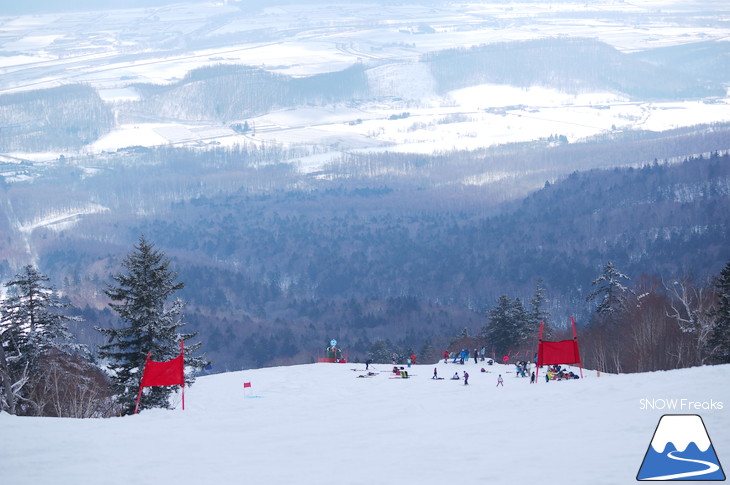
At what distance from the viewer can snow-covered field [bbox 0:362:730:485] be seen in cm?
2164

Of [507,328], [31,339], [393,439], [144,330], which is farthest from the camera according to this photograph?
[507,328]

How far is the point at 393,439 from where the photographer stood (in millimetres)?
25375

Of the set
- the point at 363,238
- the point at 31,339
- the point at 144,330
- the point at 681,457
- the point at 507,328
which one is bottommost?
the point at 363,238

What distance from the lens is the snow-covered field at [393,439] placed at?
21.6m

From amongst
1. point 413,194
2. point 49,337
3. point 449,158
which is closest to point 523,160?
point 449,158

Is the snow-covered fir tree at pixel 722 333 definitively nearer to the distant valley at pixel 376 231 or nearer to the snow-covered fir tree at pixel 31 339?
the snow-covered fir tree at pixel 31 339

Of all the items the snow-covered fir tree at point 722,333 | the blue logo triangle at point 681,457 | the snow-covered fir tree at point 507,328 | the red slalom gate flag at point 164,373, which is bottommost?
the snow-covered fir tree at point 507,328

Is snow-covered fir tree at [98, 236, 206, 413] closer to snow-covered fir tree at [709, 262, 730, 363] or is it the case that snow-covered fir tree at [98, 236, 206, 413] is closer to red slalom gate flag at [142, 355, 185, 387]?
red slalom gate flag at [142, 355, 185, 387]

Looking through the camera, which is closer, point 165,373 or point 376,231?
point 165,373

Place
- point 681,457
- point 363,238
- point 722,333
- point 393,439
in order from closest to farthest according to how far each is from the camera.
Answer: point 681,457
point 393,439
point 722,333
point 363,238

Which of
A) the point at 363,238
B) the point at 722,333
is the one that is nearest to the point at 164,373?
the point at 722,333

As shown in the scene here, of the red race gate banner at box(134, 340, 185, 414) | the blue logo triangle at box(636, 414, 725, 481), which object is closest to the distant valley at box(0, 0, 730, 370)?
the red race gate banner at box(134, 340, 185, 414)

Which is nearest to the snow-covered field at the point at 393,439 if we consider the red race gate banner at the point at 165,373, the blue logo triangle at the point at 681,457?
the blue logo triangle at the point at 681,457

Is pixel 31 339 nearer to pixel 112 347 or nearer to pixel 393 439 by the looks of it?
pixel 112 347
